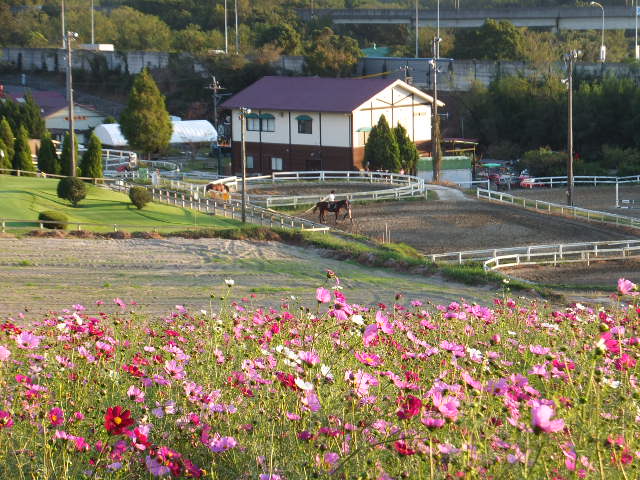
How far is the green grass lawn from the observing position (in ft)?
123

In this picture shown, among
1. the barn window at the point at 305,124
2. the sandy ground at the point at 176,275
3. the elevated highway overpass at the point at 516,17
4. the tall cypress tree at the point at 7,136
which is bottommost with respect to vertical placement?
the sandy ground at the point at 176,275

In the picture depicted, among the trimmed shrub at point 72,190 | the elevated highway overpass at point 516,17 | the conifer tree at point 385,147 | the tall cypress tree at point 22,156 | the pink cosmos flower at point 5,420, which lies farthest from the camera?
the elevated highway overpass at point 516,17

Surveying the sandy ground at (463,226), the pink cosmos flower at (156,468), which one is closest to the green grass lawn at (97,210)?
the sandy ground at (463,226)

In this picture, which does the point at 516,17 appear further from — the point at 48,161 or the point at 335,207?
the point at 335,207

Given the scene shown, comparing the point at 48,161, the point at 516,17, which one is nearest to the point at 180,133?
the point at 48,161

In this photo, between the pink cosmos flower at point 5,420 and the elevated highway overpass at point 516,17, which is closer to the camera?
the pink cosmos flower at point 5,420

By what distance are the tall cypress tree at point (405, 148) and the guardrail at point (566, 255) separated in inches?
920

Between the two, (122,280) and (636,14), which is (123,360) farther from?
(636,14)

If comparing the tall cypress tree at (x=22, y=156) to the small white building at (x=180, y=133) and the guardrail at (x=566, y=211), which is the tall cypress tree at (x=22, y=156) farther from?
the guardrail at (x=566, y=211)

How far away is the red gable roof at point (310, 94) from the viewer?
61719mm

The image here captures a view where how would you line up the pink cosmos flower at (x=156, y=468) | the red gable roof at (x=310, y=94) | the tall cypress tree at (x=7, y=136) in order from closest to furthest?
the pink cosmos flower at (x=156, y=468) → the tall cypress tree at (x=7, y=136) → the red gable roof at (x=310, y=94)

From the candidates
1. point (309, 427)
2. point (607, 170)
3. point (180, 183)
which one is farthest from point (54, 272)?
point (607, 170)

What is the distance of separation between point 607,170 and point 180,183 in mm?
29394

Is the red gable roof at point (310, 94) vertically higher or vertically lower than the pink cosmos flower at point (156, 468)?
higher
